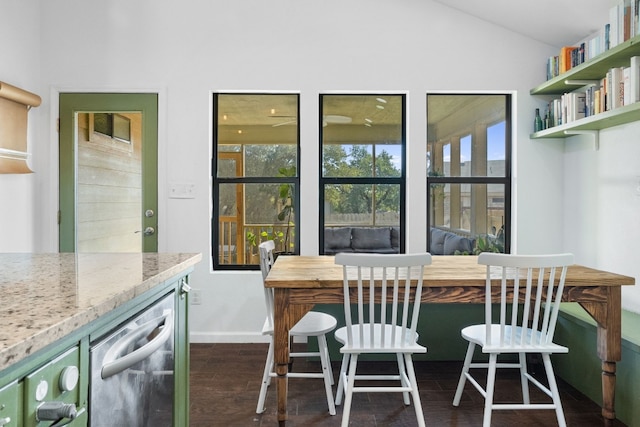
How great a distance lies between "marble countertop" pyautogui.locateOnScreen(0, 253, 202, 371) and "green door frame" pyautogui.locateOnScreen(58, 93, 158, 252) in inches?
73.6

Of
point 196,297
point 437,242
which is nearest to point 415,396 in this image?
point 437,242

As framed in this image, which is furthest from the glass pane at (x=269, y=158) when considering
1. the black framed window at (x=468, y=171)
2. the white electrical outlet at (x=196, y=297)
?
the black framed window at (x=468, y=171)

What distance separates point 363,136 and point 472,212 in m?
1.15

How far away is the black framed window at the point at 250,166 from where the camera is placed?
3564mm

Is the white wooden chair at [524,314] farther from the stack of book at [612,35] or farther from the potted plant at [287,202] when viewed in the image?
the potted plant at [287,202]

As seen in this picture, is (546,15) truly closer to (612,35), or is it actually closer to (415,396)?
(612,35)

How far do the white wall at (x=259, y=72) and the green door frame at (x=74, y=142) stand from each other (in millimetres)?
69

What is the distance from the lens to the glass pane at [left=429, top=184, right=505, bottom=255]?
3611 millimetres

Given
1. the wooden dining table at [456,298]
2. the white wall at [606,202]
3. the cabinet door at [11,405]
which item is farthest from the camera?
the white wall at [606,202]

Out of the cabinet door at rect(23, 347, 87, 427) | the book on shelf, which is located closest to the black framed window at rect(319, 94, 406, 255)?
the book on shelf

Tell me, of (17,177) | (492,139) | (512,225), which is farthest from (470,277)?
(17,177)

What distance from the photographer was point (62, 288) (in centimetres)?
102

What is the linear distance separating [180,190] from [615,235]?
3210mm

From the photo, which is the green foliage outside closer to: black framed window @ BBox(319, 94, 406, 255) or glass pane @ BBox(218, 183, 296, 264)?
black framed window @ BBox(319, 94, 406, 255)
